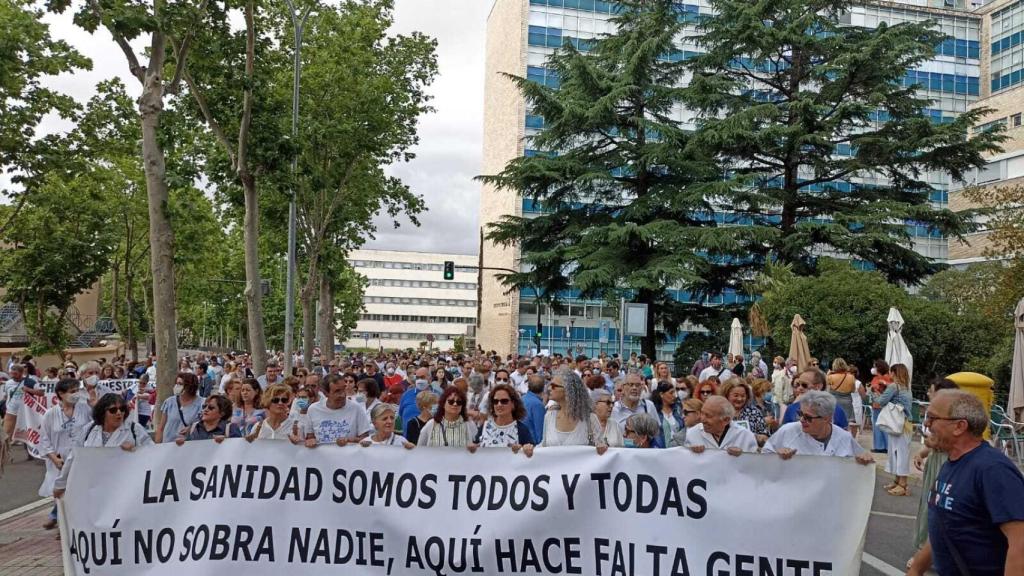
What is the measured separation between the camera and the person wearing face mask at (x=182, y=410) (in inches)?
321

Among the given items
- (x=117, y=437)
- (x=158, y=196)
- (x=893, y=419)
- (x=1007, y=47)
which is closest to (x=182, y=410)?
(x=117, y=437)

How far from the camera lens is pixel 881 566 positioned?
25.6 feet

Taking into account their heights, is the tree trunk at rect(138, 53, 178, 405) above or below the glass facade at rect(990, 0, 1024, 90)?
below

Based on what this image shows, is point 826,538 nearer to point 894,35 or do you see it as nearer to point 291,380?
point 291,380

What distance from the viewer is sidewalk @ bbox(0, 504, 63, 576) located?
23.5 ft

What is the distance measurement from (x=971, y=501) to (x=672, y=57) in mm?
65722

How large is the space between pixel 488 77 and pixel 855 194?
5018cm

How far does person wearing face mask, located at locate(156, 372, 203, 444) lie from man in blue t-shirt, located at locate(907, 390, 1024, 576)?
6.35 metres

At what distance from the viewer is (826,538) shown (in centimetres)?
499

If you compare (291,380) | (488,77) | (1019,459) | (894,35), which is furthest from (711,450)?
(488,77)

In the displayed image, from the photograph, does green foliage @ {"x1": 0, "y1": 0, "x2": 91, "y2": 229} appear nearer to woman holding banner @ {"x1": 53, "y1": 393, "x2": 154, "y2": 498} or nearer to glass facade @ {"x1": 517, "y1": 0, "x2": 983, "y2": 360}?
woman holding banner @ {"x1": 53, "y1": 393, "x2": 154, "y2": 498}

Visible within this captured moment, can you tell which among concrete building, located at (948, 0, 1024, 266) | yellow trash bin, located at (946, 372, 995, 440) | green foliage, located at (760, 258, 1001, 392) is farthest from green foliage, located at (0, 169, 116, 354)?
concrete building, located at (948, 0, 1024, 266)

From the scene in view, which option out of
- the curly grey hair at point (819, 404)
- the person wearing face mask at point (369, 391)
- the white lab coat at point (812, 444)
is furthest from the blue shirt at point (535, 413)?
the curly grey hair at point (819, 404)

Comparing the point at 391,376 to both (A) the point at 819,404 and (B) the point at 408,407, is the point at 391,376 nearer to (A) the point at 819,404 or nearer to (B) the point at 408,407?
(B) the point at 408,407
